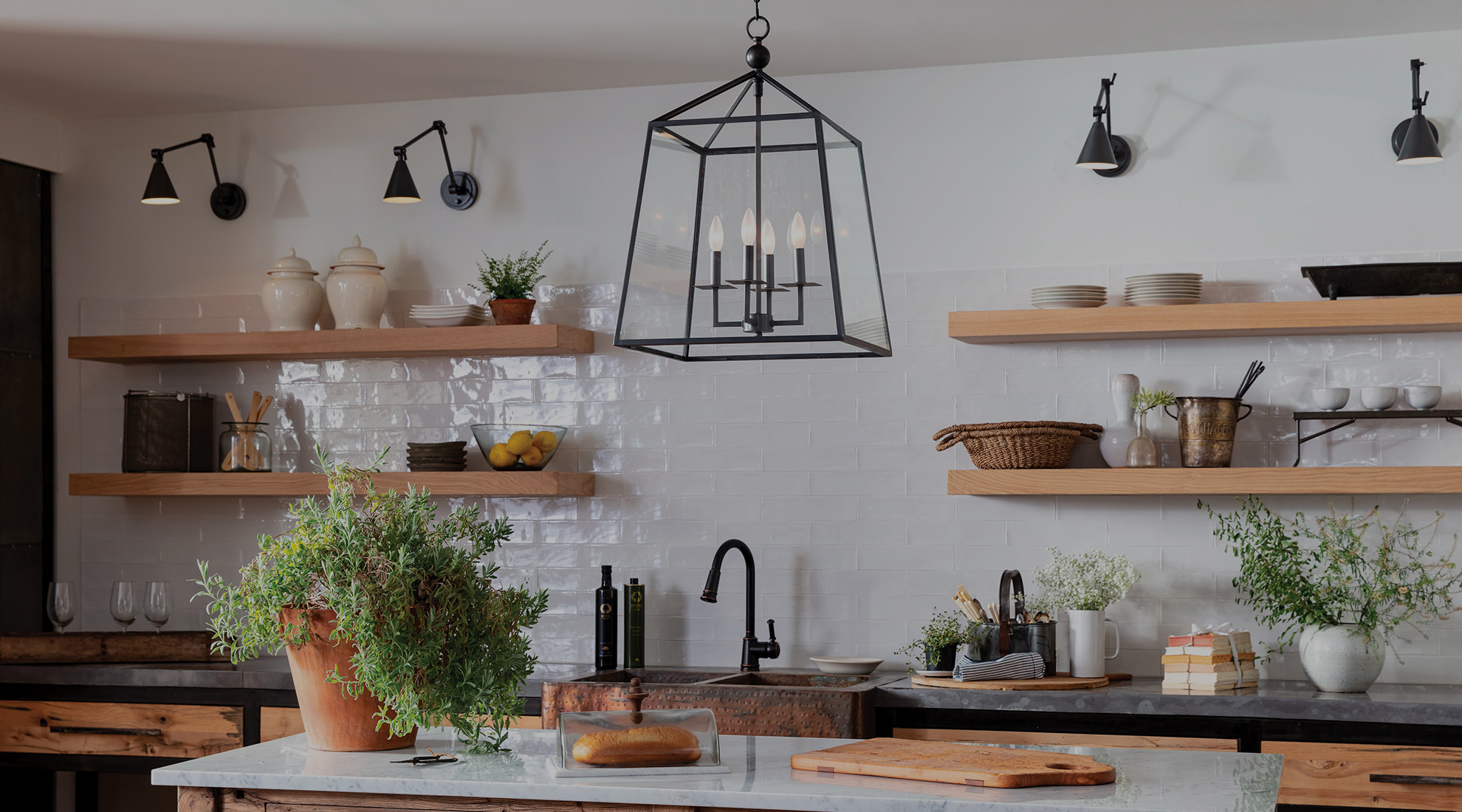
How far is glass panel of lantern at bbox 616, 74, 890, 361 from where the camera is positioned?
2.25 m

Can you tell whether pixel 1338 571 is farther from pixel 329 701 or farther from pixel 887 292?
pixel 329 701

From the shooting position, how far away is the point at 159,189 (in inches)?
182

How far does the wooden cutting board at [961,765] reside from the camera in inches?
80.0

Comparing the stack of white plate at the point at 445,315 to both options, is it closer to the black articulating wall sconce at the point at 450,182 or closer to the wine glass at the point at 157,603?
the black articulating wall sconce at the point at 450,182

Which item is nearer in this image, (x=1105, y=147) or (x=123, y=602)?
(x=1105, y=147)

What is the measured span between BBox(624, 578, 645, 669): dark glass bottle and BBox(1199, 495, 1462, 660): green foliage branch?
174 centimetres

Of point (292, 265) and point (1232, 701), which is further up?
point (292, 265)

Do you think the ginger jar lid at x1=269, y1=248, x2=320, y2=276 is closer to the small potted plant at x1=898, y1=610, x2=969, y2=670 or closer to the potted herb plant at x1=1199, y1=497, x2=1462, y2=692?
the small potted plant at x1=898, y1=610, x2=969, y2=670

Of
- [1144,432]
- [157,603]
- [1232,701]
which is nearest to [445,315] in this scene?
[157,603]

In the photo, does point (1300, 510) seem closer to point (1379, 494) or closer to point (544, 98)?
point (1379, 494)

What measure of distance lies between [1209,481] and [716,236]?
208 cm

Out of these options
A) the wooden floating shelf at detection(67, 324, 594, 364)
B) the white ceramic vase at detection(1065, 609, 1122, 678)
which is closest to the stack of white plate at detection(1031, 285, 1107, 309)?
the white ceramic vase at detection(1065, 609, 1122, 678)

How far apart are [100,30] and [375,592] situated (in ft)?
8.32

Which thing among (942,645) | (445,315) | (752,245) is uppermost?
(445,315)
